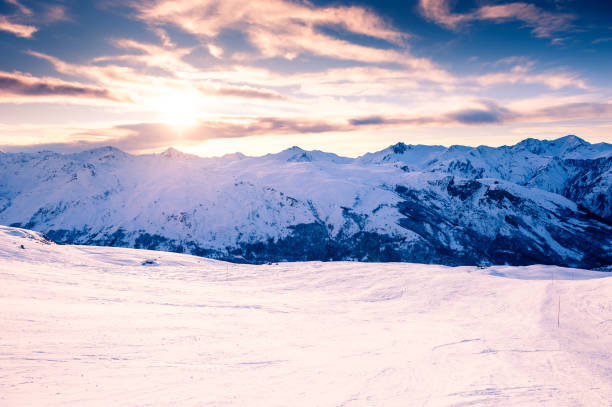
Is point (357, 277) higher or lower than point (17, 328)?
lower

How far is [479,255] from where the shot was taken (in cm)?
19125

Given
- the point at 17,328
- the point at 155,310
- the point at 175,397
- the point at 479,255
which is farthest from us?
the point at 479,255

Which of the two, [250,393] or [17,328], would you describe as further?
[17,328]

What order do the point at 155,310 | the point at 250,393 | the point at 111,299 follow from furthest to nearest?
the point at 111,299 < the point at 155,310 < the point at 250,393

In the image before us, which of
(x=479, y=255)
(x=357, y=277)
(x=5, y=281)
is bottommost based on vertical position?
(x=479, y=255)

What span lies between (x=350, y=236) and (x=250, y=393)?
628 ft

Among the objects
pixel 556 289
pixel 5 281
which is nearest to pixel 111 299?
pixel 5 281

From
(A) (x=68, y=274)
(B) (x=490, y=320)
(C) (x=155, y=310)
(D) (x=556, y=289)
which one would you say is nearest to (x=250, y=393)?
(C) (x=155, y=310)

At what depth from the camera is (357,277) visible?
31.0 metres

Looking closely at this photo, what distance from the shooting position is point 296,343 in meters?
13.9

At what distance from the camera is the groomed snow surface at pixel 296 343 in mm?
9008

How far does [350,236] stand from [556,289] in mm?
174036

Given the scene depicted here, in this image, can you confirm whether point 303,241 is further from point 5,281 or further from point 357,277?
point 5,281

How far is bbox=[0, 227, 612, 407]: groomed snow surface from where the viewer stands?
9008mm
